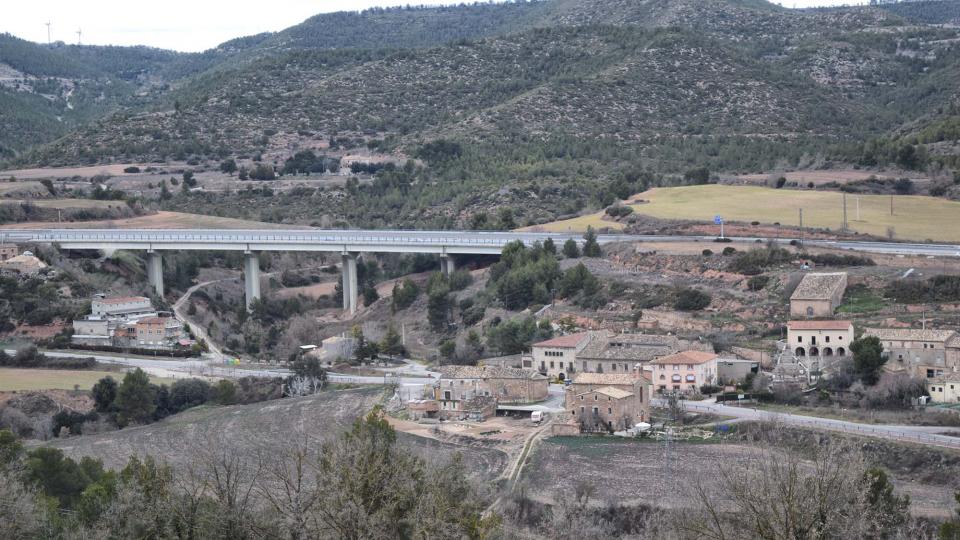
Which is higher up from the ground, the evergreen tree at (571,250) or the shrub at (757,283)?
the evergreen tree at (571,250)

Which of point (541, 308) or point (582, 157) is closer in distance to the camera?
point (541, 308)

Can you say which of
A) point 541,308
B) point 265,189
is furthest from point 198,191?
point 541,308

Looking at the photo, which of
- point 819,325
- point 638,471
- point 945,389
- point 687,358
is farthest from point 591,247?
point 638,471

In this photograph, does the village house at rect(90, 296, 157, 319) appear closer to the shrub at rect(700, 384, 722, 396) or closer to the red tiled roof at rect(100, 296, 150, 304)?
the red tiled roof at rect(100, 296, 150, 304)

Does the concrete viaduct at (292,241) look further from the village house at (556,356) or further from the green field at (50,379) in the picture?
the village house at (556,356)

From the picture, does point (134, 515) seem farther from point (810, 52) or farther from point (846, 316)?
point (810, 52)

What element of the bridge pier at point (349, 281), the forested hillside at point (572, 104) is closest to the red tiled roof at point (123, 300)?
the bridge pier at point (349, 281)
